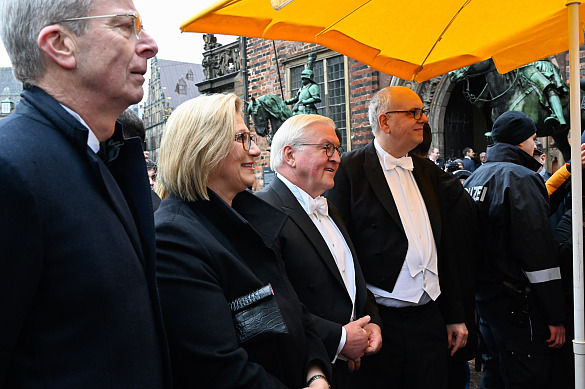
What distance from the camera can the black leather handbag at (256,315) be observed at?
59.7 inches

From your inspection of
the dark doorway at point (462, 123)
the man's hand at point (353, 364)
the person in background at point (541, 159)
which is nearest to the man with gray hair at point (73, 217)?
the man's hand at point (353, 364)

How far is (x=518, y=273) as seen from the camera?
10.5ft

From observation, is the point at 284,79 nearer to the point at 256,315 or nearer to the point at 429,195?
the point at 429,195

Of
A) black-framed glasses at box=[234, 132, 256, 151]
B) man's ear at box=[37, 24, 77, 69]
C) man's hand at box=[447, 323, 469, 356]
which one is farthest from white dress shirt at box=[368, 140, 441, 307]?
man's ear at box=[37, 24, 77, 69]

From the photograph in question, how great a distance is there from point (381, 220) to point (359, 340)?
34.0 inches

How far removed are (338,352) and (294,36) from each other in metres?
1.53

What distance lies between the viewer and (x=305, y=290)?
90.4 inches

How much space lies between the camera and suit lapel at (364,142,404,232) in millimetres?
2912

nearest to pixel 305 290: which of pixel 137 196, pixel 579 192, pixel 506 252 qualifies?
pixel 137 196

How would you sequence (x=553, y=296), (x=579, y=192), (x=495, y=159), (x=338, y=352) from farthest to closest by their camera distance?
(x=495, y=159), (x=553, y=296), (x=579, y=192), (x=338, y=352)

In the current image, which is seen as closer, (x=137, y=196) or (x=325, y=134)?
(x=137, y=196)

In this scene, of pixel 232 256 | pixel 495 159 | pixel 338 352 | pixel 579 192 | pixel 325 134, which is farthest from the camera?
pixel 495 159

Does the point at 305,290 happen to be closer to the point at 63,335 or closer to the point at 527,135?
the point at 63,335

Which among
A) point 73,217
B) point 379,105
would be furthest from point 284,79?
point 73,217
